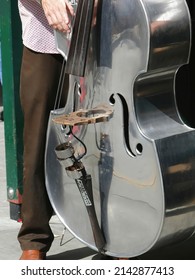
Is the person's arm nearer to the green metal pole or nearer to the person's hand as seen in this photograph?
the person's hand

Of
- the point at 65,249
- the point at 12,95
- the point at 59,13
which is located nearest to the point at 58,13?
the point at 59,13

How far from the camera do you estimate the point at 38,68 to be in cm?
293

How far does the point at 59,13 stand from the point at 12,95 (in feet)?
2.88

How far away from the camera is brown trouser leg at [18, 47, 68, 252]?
2932mm

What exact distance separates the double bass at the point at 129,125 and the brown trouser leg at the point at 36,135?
0.51 feet

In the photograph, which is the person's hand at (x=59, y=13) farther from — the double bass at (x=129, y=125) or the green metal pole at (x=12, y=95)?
the green metal pole at (x=12, y=95)

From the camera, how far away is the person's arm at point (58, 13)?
2666mm

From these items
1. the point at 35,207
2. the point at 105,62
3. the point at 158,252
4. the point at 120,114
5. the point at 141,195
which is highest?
the point at 105,62

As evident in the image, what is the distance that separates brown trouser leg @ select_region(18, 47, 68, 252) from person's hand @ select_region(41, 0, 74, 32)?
0.78 feet

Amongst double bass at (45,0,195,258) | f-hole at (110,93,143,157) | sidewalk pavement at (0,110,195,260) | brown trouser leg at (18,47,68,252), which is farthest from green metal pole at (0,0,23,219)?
f-hole at (110,93,143,157)

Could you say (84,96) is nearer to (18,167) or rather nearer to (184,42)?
(184,42)

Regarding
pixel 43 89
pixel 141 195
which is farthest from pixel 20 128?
pixel 141 195

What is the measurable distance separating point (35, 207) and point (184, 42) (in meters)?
0.92

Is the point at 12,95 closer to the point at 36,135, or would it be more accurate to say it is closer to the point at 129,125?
the point at 36,135
